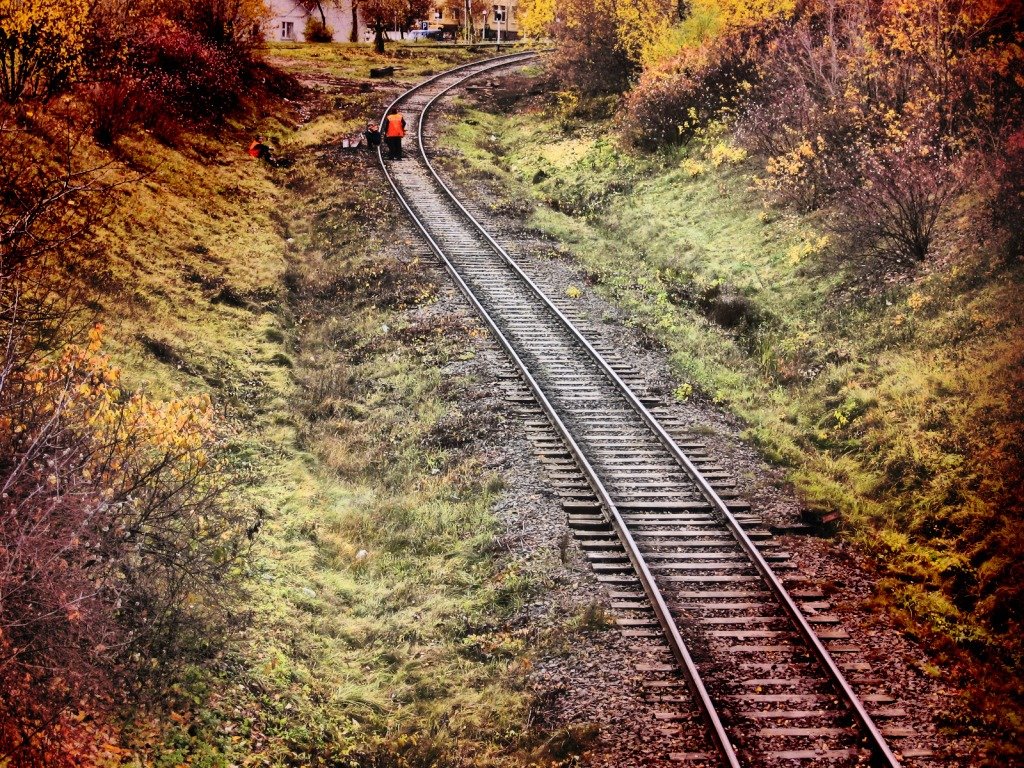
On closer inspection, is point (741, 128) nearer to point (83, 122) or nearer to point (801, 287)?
point (801, 287)

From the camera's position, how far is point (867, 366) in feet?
42.5

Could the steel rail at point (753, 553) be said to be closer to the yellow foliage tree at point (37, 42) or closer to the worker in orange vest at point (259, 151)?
the yellow foliage tree at point (37, 42)

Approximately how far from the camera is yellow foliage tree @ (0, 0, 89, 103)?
14.6 m

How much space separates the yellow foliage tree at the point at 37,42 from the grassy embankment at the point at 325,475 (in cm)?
276

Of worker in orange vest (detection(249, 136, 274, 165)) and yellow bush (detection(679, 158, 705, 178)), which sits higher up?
worker in orange vest (detection(249, 136, 274, 165))

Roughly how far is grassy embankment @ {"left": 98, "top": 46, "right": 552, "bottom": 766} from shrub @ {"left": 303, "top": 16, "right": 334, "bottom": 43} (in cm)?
4225

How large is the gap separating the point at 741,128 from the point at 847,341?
31.2ft

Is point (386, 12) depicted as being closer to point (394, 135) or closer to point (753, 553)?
point (394, 135)

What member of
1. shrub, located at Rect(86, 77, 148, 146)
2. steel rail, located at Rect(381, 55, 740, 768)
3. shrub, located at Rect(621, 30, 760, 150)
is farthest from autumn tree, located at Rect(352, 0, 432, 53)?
steel rail, located at Rect(381, 55, 740, 768)

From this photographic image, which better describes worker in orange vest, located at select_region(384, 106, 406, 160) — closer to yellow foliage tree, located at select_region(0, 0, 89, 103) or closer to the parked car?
yellow foliage tree, located at select_region(0, 0, 89, 103)

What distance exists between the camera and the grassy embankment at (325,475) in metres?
7.64

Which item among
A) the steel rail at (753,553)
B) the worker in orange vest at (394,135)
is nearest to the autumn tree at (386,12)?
the worker in orange vest at (394,135)

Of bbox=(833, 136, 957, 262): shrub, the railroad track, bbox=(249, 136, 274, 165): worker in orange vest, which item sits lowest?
the railroad track

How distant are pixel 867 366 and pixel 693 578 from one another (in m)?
5.83
